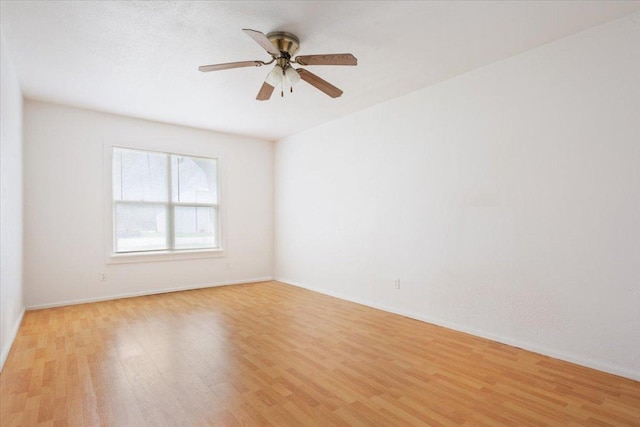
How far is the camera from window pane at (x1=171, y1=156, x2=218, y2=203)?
18.2 ft

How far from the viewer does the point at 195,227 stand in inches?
226

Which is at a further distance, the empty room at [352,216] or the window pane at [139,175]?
the window pane at [139,175]

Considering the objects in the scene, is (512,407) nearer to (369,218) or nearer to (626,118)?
(626,118)

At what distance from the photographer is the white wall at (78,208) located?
436cm

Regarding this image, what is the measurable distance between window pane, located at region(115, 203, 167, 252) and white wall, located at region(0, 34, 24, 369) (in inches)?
47.4

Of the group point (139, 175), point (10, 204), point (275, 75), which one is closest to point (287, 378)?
point (275, 75)

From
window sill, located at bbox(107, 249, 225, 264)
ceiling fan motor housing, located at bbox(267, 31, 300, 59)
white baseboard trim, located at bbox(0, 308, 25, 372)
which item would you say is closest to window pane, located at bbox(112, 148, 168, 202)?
window sill, located at bbox(107, 249, 225, 264)

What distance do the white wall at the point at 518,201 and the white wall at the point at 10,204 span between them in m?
3.71

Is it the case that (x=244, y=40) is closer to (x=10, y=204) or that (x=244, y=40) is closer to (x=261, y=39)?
(x=261, y=39)

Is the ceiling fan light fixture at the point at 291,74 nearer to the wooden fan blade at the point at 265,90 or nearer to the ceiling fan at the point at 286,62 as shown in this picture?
the ceiling fan at the point at 286,62

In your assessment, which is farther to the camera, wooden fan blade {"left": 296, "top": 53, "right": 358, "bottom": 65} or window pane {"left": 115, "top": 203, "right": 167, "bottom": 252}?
window pane {"left": 115, "top": 203, "right": 167, "bottom": 252}

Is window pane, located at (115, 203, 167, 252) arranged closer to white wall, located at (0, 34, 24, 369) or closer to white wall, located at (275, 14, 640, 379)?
white wall, located at (0, 34, 24, 369)

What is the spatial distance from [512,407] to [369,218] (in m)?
2.80

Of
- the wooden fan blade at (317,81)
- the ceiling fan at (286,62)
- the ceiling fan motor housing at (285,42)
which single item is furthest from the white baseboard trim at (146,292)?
the ceiling fan motor housing at (285,42)
